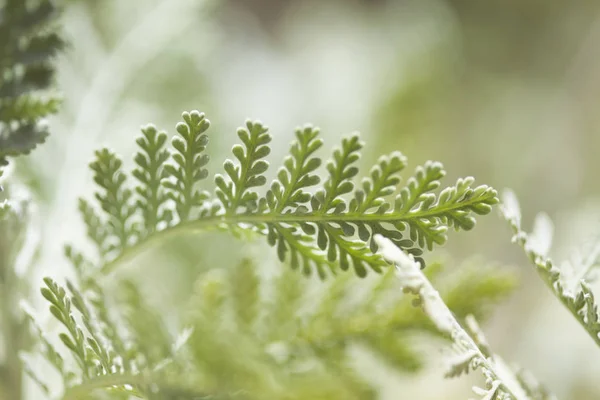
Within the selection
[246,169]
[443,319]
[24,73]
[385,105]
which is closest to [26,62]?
[24,73]

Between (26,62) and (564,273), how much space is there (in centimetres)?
28

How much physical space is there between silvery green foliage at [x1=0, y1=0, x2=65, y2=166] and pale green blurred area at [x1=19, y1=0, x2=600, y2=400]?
0.22 feet

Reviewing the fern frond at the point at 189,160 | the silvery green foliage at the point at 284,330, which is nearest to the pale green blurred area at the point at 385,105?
the silvery green foliage at the point at 284,330

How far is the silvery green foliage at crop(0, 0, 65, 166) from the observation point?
31 centimetres

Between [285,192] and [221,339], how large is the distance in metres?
Result: 0.17

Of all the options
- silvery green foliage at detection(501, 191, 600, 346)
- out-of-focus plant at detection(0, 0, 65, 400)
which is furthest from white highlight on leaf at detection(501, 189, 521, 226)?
out-of-focus plant at detection(0, 0, 65, 400)

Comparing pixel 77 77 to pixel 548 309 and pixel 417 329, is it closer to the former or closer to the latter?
pixel 417 329

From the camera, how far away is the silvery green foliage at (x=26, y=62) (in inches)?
12.0

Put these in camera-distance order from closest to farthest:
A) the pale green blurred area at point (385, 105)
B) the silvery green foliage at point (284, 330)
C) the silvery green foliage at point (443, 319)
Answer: the silvery green foliage at point (443, 319) < the silvery green foliage at point (284, 330) < the pale green blurred area at point (385, 105)

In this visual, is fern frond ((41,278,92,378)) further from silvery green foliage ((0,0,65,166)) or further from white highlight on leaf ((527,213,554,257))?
white highlight on leaf ((527,213,554,257))

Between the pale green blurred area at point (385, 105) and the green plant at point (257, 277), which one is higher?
the pale green blurred area at point (385, 105)

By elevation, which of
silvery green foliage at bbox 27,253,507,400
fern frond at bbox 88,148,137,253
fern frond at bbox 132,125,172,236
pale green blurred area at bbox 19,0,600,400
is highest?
pale green blurred area at bbox 19,0,600,400

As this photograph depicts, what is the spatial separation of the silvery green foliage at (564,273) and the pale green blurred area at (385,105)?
0.10m

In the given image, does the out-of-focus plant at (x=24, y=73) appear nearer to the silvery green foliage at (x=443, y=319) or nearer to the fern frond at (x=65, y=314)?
the fern frond at (x=65, y=314)
